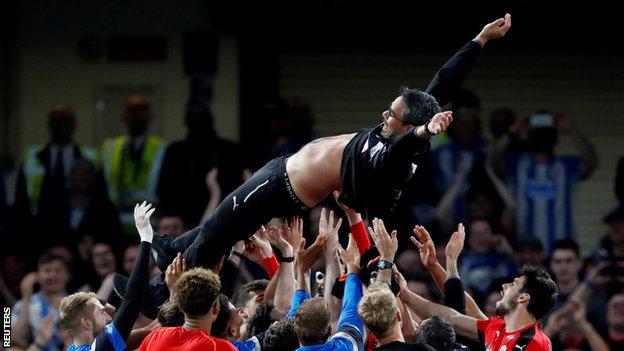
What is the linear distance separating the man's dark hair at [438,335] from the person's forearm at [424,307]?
0.69 meters

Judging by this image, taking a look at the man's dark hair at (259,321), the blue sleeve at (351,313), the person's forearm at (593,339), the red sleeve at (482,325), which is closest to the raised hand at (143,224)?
the man's dark hair at (259,321)

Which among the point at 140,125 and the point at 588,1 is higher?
the point at 588,1

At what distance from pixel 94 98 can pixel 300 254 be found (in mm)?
7037

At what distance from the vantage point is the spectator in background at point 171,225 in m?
13.3

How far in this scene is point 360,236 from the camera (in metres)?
9.30

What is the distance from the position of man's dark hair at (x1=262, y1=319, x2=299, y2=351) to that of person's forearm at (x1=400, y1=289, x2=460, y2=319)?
1.07 meters

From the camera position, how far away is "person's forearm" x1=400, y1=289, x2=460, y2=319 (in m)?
9.40

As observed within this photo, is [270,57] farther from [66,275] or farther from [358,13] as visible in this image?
[66,275]

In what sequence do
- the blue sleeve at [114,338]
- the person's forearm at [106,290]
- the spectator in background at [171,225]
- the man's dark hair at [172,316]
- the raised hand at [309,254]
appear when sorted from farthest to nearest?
the spectator in background at [171,225] < the person's forearm at [106,290] < the raised hand at [309,254] < the man's dark hair at [172,316] < the blue sleeve at [114,338]

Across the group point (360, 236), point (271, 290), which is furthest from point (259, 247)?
point (360, 236)

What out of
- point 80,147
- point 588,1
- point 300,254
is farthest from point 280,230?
point 588,1

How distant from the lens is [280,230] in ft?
32.6

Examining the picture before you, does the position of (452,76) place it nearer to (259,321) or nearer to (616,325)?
(259,321)

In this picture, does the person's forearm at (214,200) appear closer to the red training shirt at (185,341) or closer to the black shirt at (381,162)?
the black shirt at (381,162)
